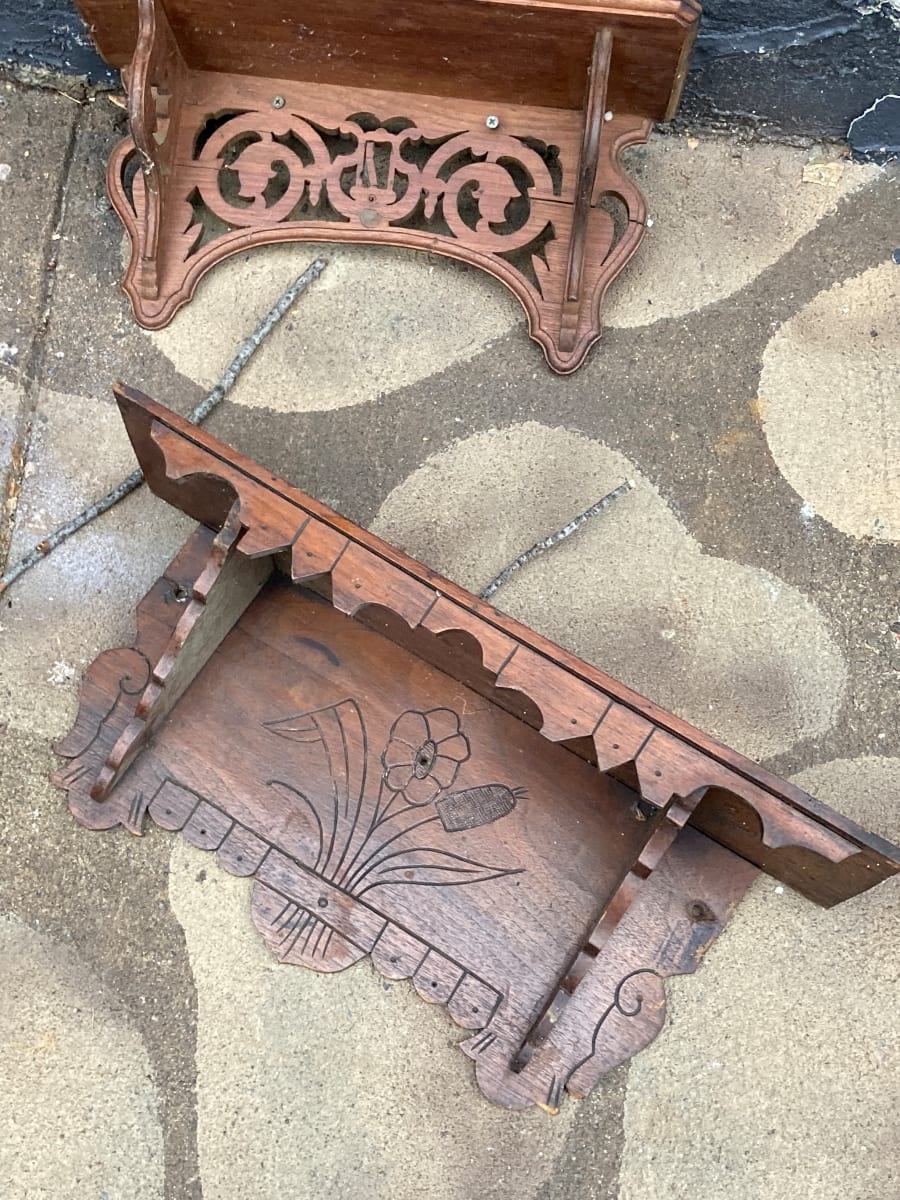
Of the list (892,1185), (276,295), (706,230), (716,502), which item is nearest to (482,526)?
(716,502)

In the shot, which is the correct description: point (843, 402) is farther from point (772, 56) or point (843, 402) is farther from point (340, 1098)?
point (340, 1098)

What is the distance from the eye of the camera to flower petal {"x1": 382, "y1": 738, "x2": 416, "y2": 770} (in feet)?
4.33

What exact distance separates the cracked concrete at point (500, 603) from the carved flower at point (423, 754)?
0.20 metres

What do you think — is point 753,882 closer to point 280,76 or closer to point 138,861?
point 138,861

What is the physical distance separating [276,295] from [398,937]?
0.90m

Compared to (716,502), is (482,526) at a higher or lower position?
lower

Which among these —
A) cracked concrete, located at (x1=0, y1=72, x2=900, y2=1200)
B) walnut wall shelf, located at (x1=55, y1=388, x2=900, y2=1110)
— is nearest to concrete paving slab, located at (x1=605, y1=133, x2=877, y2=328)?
cracked concrete, located at (x1=0, y1=72, x2=900, y2=1200)

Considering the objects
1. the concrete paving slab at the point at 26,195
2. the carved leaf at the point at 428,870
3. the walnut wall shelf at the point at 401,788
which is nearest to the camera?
the walnut wall shelf at the point at 401,788

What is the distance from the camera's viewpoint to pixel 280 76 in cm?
151

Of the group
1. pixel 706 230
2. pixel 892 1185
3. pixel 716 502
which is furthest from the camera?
pixel 706 230

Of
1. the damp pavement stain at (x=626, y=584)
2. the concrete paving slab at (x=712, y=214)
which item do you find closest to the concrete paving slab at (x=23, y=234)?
the damp pavement stain at (x=626, y=584)

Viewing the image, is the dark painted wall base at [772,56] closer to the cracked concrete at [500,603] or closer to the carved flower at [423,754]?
the cracked concrete at [500,603]

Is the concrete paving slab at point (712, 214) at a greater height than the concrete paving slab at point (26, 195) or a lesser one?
greater

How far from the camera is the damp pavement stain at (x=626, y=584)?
53.8 inches
